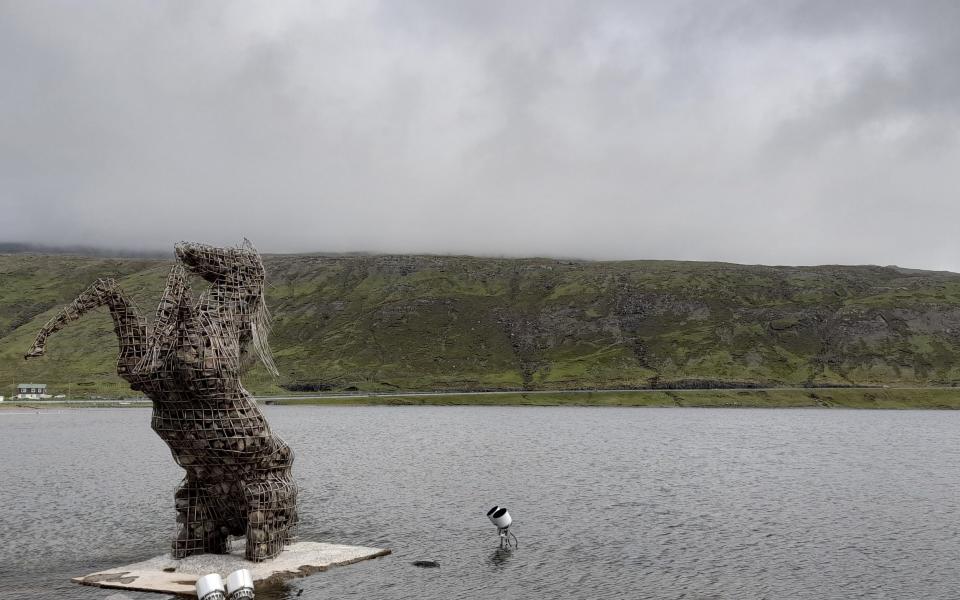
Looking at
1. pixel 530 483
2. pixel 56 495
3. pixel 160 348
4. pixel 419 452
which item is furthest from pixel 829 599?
pixel 419 452

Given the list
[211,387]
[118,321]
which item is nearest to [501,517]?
[211,387]

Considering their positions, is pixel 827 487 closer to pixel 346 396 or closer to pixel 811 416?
pixel 811 416

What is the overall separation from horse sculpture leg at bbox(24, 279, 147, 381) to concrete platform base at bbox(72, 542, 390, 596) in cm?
661

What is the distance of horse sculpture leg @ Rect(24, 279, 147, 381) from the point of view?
997 inches

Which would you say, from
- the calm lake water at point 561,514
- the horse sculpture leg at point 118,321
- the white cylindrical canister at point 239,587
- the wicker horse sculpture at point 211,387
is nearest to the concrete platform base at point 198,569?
the calm lake water at point 561,514

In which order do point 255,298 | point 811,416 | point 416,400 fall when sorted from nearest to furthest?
point 255,298 < point 811,416 < point 416,400

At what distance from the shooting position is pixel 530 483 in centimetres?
5338

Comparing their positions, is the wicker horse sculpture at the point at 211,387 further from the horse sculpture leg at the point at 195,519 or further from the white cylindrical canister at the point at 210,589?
the white cylindrical canister at the point at 210,589

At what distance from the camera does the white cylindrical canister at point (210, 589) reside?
2242 centimetres

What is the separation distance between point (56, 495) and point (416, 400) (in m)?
125

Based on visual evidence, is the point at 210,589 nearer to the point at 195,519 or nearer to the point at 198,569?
the point at 198,569

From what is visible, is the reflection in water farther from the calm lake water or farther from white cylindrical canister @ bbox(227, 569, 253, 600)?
white cylindrical canister @ bbox(227, 569, 253, 600)

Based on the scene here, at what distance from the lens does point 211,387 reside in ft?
82.7

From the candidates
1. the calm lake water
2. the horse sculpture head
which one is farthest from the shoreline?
the horse sculpture head
